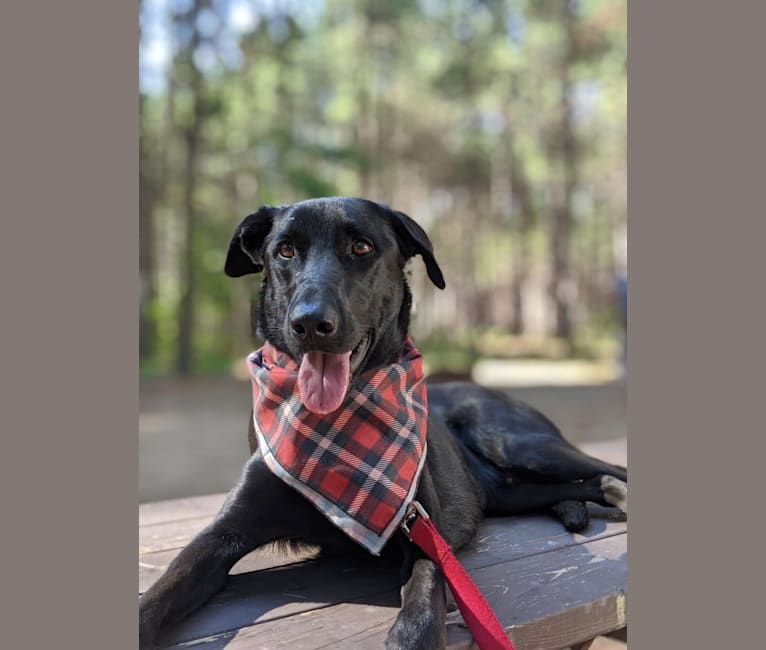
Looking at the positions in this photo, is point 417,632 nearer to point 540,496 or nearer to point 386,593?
point 386,593

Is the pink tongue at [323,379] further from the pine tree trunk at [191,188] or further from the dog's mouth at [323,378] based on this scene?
the pine tree trunk at [191,188]

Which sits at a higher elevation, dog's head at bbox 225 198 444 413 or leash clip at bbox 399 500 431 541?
dog's head at bbox 225 198 444 413

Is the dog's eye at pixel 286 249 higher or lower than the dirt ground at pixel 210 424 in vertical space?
higher

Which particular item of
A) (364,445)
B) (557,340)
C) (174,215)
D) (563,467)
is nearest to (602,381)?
(557,340)

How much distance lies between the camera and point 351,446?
2652 mm

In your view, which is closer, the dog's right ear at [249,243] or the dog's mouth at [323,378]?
the dog's mouth at [323,378]

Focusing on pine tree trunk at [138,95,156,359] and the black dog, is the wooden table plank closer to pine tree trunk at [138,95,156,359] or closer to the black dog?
the black dog

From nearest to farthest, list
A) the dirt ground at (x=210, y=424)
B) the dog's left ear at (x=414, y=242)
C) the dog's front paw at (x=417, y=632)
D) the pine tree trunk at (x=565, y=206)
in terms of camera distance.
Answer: the dog's front paw at (x=417, y=632) < the dog's left ear at (x=414, y=242) < the dirt ground at (x=210, y=424) < the pine tree trunk at (x=565, y=206)

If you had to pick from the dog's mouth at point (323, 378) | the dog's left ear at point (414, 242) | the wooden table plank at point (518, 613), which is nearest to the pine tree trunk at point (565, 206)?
the dog's left ear at point (414, 242)

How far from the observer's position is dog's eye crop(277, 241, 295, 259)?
270 cm

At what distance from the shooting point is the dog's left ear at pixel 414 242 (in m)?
2.91

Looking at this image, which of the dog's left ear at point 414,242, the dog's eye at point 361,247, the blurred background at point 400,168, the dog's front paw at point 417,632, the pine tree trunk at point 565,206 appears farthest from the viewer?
the pine tree trunk at point 565,206

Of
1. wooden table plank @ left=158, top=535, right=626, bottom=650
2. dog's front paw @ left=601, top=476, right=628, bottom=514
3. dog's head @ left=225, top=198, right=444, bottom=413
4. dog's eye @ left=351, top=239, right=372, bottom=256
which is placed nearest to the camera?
wooden table plank @ left=158, top=535, right=626, bottom=650

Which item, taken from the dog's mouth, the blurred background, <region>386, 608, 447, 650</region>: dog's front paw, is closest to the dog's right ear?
the dog's mouth
